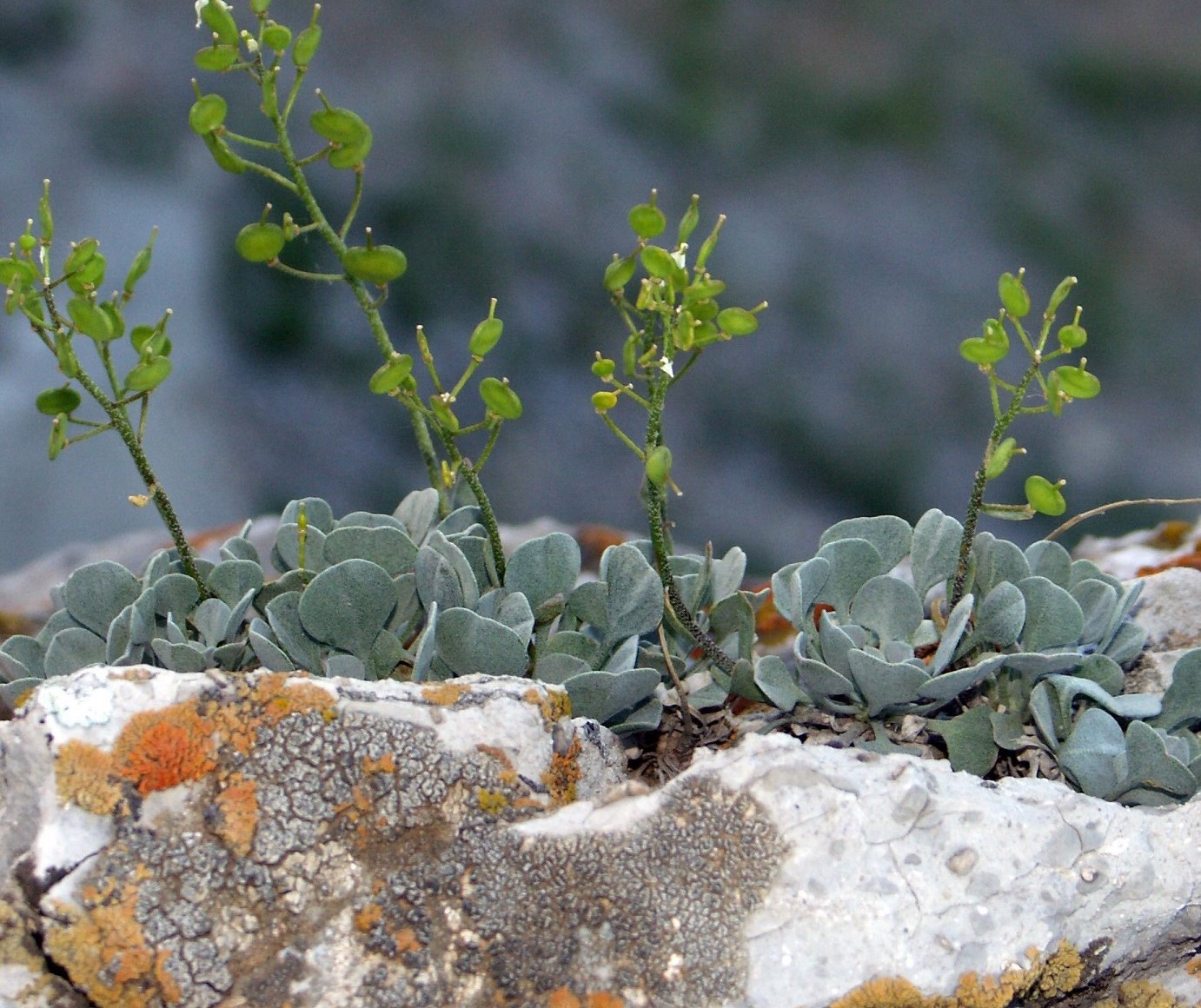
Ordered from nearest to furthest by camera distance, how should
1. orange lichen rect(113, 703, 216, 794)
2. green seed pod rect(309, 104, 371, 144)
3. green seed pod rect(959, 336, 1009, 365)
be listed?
orange lichen rect(113, 703, 216, 794)
green seed pod rect(959, 336, 1009, 365)
green seed pod rect(309, 104, 371, 144)

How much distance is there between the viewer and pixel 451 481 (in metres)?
2.28

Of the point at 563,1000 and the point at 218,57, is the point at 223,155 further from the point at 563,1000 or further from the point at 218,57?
the point at 563,1000

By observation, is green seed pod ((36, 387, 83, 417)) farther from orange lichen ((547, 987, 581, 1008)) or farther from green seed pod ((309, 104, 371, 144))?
orange lichen ((547, 987, 581, 1008))

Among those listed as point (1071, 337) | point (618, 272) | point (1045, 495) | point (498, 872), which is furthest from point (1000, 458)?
point (498, 872)

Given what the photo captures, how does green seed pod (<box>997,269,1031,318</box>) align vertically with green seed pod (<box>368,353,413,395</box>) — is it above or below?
above

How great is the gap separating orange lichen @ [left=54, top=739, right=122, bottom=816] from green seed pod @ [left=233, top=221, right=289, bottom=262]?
86 centimetres

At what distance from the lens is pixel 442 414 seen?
2.03m

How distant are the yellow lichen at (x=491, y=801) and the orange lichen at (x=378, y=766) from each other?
0.13m

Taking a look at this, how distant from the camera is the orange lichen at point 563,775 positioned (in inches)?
69.4

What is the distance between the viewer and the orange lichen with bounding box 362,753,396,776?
1.66m

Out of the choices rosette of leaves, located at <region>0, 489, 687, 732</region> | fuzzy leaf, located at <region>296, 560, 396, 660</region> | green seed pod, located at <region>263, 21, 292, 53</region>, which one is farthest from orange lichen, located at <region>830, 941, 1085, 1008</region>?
green seed pod, located at <region>263, 21, 292, 53</region>

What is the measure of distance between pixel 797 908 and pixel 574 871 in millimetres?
289

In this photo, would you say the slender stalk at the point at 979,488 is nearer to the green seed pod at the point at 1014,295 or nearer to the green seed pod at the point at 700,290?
the green seed pod at the point at 1014,295

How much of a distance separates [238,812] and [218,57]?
1.21 m
